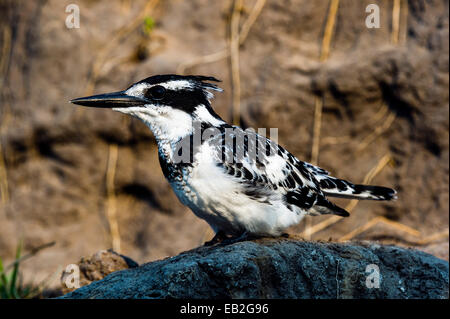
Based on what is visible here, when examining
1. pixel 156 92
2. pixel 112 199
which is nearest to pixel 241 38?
pixel 112 199

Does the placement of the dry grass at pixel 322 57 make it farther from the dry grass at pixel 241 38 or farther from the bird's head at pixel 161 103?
the bird's head at pixel 161 103

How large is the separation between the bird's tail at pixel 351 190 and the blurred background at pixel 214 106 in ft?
6.08

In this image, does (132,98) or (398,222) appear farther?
(398,222)

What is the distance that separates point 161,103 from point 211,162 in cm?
46

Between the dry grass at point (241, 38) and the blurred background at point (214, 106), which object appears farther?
the dry grass at point (241, 38)

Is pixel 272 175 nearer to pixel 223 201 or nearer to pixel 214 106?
pixel 223 201

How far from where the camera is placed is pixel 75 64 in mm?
6062

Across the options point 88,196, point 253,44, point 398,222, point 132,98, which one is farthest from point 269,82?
point 132,98

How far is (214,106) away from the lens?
19.2 ft

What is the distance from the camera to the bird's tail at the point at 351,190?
3691 mm

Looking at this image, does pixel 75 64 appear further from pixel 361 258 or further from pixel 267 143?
pixel 361 258

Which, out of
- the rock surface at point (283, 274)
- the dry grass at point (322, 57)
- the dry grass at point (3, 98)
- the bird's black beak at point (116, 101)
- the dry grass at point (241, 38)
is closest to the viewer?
the rock surface at point (283, 274)

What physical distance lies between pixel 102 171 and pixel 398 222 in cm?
316

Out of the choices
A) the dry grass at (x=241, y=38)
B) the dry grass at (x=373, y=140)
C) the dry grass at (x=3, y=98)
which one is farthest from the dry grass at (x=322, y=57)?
the dry grass at (x=3, y=98)
